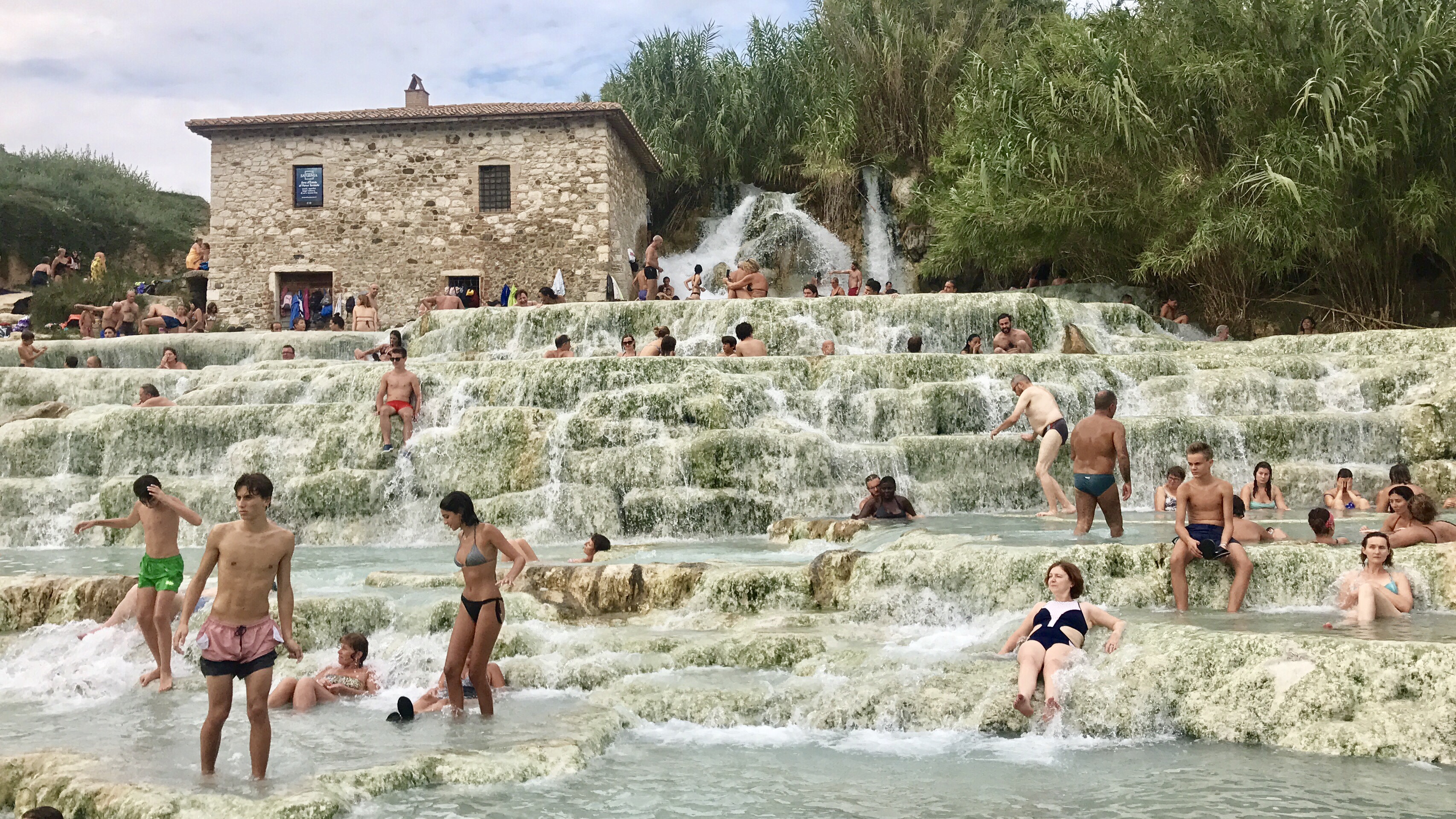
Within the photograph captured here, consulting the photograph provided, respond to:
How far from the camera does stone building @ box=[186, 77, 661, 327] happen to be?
965 inches

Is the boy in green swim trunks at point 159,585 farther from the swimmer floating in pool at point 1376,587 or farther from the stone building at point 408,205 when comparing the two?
the stone building at point 408,205

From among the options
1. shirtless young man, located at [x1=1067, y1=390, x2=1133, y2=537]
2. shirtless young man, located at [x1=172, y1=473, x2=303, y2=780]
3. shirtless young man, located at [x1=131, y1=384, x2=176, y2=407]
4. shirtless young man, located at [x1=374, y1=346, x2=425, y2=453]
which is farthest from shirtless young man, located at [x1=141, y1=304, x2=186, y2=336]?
shirtless young man, located at [x1=172, y1=473, x2=303, y2=780]

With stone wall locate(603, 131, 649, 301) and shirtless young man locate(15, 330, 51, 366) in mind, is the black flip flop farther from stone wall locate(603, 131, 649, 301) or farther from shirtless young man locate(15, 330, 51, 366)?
stone wall locate(603, 131, 649, 301)

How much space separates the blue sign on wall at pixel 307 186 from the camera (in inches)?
985

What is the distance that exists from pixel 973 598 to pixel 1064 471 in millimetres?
4588

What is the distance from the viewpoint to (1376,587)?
689cm

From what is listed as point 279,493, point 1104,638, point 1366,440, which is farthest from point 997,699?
point 279,493

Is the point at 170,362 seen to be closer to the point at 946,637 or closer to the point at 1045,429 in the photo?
the point at 1045,429

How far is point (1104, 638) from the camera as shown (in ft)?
20.9

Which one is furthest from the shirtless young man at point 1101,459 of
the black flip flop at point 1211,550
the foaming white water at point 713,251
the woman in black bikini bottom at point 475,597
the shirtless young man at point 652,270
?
the foaming white water at point 713,251

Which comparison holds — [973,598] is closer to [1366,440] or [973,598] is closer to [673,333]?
[1366,440]

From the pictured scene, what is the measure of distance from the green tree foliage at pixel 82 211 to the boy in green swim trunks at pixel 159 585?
25.8m

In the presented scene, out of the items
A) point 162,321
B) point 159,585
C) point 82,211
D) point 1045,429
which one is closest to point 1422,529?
point 1045,429

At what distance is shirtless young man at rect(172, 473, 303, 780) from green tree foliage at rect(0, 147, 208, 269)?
2826cm
